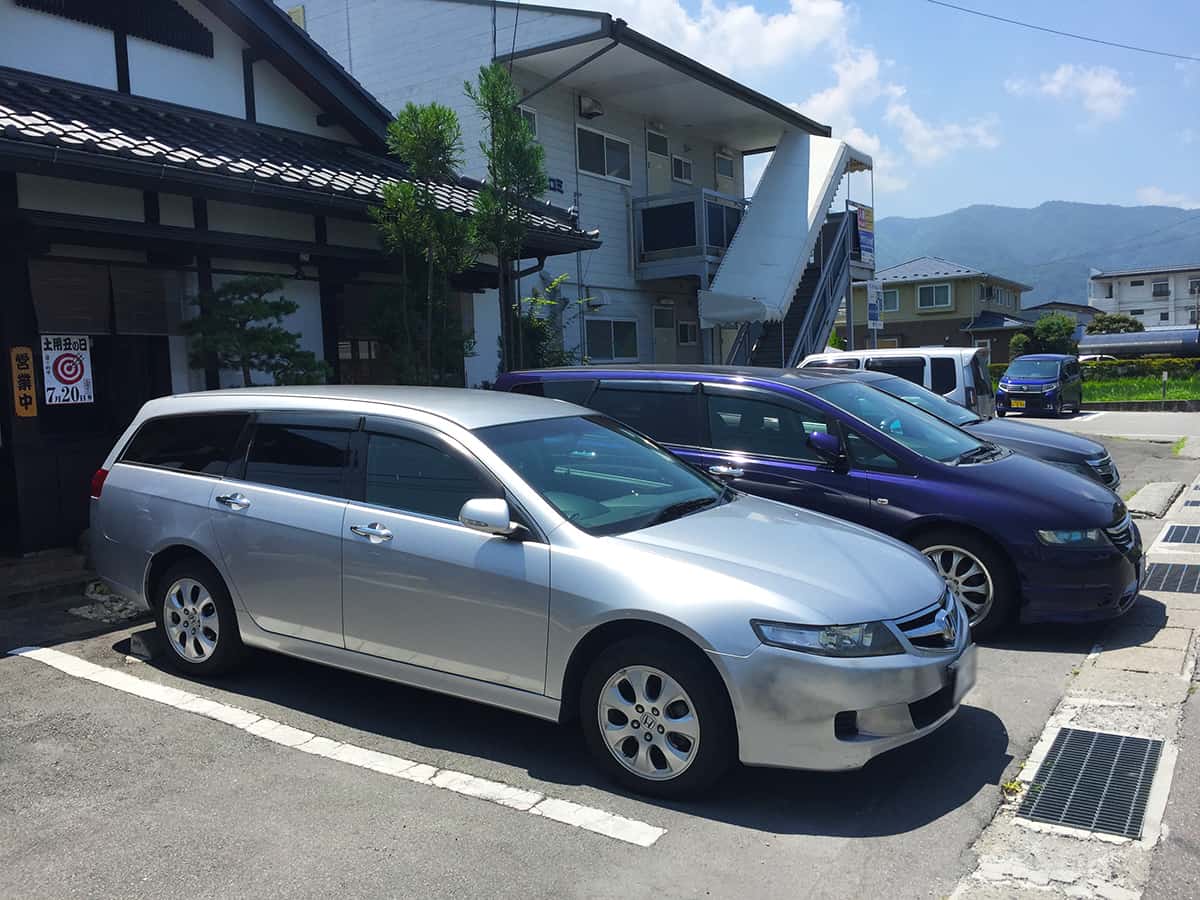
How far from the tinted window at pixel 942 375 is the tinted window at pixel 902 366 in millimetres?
176

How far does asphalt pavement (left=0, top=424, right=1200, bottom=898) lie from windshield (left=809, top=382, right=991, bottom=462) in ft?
5.56

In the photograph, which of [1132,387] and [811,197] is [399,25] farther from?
[1132,387]

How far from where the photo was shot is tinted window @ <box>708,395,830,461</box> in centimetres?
624

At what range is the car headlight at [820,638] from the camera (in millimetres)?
3506

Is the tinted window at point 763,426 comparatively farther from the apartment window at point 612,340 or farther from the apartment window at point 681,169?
the apartment window at point 681,169

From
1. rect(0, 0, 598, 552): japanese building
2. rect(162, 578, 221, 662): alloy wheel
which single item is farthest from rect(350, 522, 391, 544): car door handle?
rect(0, 0, 598, 552): japanese building

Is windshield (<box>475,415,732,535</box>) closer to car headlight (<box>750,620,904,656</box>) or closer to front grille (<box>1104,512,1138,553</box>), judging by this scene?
car headlight (<box>750,620,904,656</box>)

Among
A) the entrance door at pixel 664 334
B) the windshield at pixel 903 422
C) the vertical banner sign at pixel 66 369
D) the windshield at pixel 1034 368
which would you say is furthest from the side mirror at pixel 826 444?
the windshield at pixel 1034 368

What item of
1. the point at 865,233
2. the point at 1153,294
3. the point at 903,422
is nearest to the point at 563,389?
the point at 903,422

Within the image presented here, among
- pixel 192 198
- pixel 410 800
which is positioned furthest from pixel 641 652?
pixel 192 198

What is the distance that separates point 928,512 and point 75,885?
4664 mm

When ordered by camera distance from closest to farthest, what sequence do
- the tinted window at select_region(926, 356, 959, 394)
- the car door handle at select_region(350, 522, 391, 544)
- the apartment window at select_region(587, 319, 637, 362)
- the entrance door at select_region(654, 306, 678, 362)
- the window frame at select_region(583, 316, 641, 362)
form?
the car door handle at select_region(350, 522, 391, 544) → the tinted window at select_region(926, 356, 959, 394) → the window frame at select_region(583, 316, 641, 362) → the apartment window at select_region(587, 319, 637, 362) → the entrance door at select_region(654, 306, 678, 362)

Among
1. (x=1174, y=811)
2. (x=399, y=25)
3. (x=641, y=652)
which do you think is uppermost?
(x=399, y=25)

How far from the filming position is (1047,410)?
24.3 m
